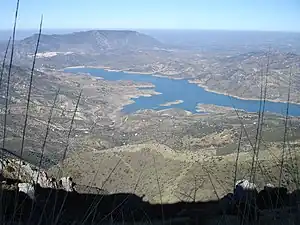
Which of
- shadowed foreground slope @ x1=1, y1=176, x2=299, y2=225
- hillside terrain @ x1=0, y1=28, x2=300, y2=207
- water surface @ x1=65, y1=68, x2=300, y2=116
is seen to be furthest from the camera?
water surface @ x1=65, y1=68, x2=300, y2=116

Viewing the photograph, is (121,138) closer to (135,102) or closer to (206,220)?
(135,102)

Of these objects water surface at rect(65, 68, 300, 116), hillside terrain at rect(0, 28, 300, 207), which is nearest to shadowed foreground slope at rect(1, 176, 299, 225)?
hillside terrain at rect(0, 28, 300, 207)

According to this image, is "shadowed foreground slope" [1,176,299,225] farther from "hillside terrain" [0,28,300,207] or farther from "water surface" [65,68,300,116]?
"water surface" [65,68,300,116]

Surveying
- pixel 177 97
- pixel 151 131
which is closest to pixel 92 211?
pixel 151 131

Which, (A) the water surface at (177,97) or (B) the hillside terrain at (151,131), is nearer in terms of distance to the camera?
(B) the hillside terrain at (151,131)

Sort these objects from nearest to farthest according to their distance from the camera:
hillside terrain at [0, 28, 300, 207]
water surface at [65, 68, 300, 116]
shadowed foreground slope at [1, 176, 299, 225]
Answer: shadowed foreground slope at [1, 176, 299, 225]
hillside terrain at [0, 28, 300, 207]
water surface at [65, 68, 300, 116]

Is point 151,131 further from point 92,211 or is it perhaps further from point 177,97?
point 92,211

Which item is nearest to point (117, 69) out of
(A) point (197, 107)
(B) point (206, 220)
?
(A) point (197, 107)

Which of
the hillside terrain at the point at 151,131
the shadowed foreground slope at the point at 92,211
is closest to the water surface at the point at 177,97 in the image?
the hillside terrain at the point at 151,131

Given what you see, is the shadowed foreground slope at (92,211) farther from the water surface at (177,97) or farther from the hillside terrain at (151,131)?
the water surface at (177,97)

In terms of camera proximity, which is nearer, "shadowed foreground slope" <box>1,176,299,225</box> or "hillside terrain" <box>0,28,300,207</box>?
"shadowed foreground slope" <box>1,176,299,225</box>

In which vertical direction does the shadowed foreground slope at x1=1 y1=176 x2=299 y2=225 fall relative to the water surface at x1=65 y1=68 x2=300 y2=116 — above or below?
above

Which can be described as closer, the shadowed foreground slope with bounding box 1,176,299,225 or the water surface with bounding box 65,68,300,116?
the shadowed foreground slope with bounding box 1,176,299,225
